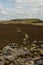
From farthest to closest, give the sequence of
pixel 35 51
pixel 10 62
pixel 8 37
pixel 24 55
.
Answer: pixel 8 37, pixel 35 51, pixel 24 55, pixel 10 62

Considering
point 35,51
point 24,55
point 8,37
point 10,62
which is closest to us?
point 10,62

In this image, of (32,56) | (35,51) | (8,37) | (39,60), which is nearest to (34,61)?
(39,60)

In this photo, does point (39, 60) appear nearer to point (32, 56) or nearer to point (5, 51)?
point (32, 56)

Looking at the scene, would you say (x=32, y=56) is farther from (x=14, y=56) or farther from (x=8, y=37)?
(x=8, y=37)

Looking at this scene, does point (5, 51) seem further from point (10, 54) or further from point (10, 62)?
point (10, 62)

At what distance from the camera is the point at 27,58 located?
13.2 m

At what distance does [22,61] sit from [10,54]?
0.98 m

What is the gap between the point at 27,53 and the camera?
13844 millimetres

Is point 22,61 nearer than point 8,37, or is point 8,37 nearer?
point 22,61

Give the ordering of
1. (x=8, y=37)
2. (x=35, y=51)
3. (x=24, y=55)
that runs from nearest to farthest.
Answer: (x=24, y=55) → (x=35, y=51) → (x=8, y=37)

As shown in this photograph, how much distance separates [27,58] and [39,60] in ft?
2.62

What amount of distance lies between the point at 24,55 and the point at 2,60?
1.23 metres

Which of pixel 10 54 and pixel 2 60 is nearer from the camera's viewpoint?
pixel 2 60

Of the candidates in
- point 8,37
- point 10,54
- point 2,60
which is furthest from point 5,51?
point 8,37
